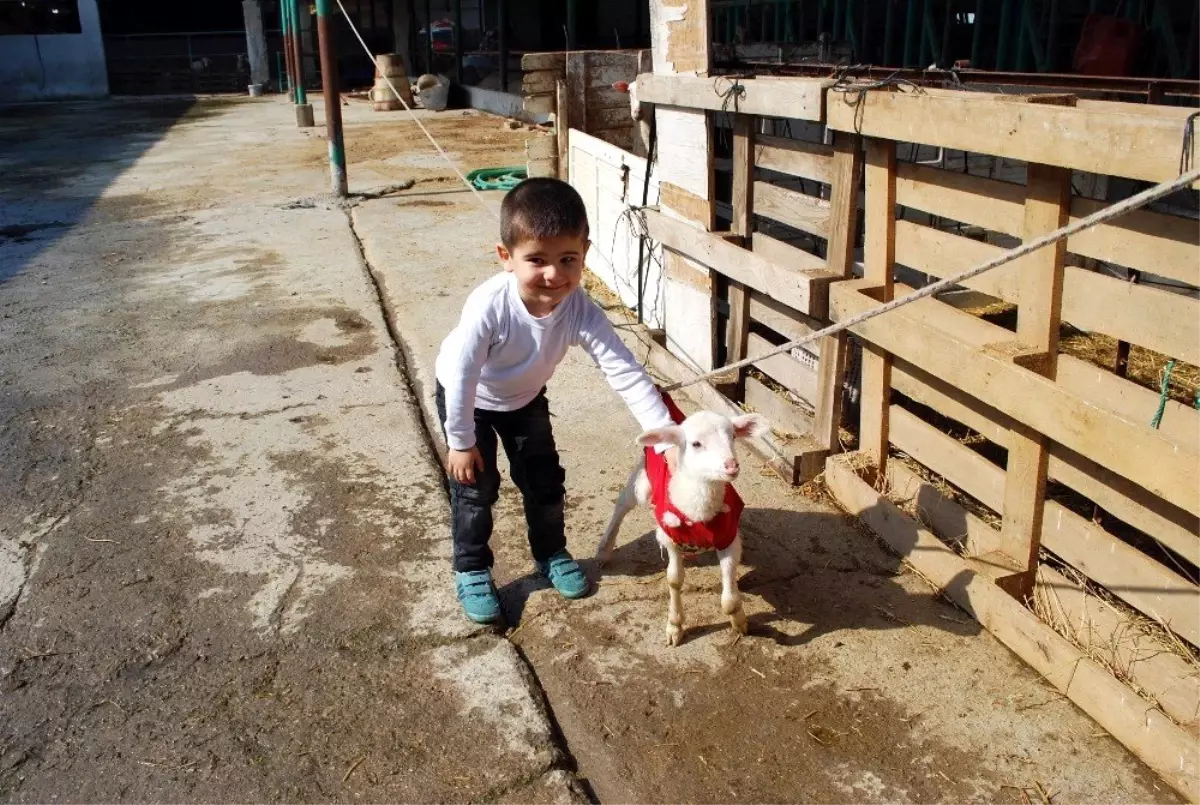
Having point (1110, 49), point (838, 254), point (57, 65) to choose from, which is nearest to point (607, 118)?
point (1110, 49)

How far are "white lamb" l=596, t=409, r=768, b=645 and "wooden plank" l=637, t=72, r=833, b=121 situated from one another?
4.87ft

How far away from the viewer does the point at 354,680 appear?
314 centimetres

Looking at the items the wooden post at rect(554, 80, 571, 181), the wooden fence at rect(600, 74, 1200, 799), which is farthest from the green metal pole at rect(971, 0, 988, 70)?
the wooden fence at rect(600, 74, 1200, 799)

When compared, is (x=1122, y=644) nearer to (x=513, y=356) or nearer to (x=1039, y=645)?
(x=1039, y=645)

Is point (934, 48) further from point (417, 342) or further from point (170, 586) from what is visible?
point (170, 586)

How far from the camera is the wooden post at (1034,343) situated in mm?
3021

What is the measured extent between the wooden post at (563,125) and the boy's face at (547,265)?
5.06 meters

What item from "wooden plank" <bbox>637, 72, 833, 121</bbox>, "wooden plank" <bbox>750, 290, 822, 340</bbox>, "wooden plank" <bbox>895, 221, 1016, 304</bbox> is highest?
"wooden plank" <bbox>637, 72, 833, 121</bbox>

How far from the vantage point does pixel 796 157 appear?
4.45 meters

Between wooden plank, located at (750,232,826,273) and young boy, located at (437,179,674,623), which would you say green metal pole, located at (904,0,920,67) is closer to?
wooden plank, located at (750,232,826,273)

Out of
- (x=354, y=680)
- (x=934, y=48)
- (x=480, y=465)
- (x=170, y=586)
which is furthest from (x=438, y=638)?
(x=934, y=48)

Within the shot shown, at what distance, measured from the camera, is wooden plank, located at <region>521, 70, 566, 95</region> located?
8547 millimetres

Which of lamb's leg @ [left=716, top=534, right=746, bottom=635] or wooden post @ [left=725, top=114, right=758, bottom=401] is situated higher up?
wooden post @ [left=725, top=114, right=758, bottom=401]

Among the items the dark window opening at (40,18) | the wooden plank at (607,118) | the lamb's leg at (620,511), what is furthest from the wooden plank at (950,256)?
the dark window opening at (40,18)
